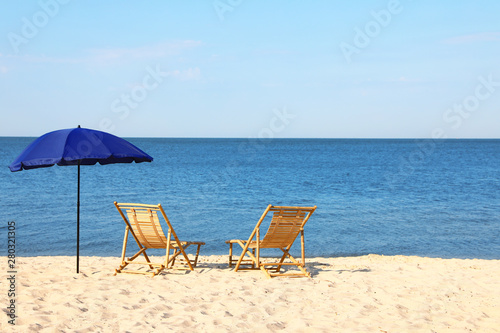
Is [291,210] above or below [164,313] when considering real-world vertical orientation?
above

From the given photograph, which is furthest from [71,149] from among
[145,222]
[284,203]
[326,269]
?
[284,203]

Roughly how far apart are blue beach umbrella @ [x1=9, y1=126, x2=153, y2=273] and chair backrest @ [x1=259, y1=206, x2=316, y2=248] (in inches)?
75.9

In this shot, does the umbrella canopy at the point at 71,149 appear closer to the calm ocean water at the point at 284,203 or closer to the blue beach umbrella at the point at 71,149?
the blue beach umbrella at the point at 71,149

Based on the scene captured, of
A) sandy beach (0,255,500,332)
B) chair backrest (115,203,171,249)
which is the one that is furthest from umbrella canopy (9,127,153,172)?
sandy beach (0,255,500,332)

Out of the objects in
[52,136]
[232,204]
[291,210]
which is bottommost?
[232,204]

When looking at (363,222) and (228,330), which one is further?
(363,222)

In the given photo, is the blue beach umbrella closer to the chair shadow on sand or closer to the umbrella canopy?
the umbrella canopy

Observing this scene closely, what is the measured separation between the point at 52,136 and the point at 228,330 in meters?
3.43

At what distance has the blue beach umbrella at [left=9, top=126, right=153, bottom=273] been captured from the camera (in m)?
5.58

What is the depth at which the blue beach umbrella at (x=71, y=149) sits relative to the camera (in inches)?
220

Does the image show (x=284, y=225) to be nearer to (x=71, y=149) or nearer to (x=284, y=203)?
(x=71, y=149)

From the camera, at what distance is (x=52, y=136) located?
237 inches

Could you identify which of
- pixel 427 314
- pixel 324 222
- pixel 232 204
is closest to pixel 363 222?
pixel 324 222

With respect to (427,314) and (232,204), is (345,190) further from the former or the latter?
(427,314)
